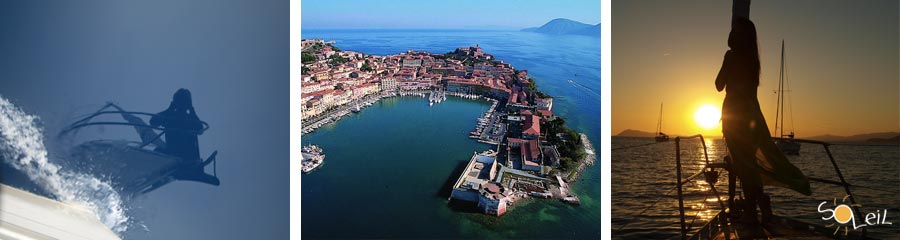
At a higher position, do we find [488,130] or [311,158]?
[488,130]

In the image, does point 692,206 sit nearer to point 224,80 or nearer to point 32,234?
point 224,80

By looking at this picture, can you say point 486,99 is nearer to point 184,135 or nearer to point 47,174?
point 184,135

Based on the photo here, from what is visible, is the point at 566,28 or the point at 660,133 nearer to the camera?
the point at 660,133

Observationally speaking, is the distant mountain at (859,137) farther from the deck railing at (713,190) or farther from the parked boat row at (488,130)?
the parked boat row at (488,130)

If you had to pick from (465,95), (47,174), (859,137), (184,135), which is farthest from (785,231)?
(47,174)

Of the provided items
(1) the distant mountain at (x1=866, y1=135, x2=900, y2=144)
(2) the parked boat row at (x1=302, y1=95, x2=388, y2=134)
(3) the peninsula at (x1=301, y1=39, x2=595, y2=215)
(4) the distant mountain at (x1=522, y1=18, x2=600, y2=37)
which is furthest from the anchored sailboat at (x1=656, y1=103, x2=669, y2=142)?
(2) the parked boat row at (x1=302, y1=95, x2=388, y2=134)

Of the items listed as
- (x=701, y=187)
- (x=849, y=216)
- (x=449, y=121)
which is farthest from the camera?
(x=449, y=121)
